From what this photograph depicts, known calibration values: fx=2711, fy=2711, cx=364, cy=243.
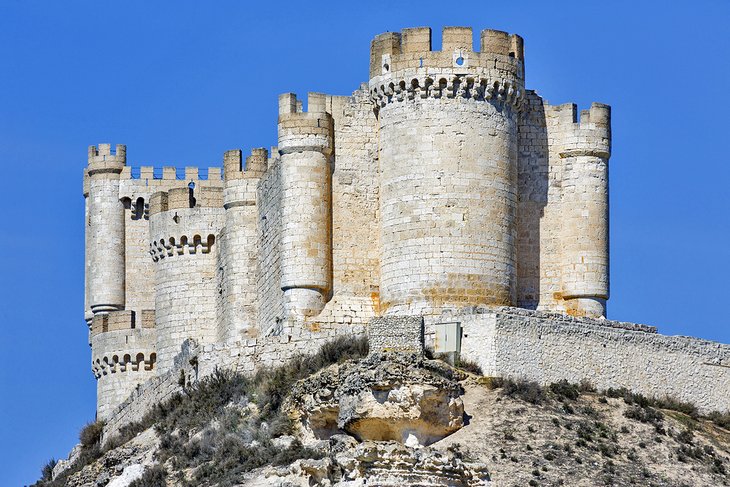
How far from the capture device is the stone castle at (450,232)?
2398 inches

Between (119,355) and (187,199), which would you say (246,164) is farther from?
(119,355)

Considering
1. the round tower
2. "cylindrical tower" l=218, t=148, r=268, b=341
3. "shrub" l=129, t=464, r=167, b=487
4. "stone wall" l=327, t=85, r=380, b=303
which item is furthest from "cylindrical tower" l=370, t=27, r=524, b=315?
the round tower

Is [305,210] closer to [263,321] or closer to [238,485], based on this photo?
[263,321]

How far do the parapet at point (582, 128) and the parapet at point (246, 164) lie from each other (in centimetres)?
866

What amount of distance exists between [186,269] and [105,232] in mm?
5348

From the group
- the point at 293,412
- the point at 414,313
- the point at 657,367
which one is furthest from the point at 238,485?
the point at 657,367

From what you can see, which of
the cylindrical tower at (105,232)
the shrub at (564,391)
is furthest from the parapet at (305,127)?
the cylindrical tower at (105,232)

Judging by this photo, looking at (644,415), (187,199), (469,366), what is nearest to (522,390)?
(469,366)

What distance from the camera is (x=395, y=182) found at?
62.4 meters

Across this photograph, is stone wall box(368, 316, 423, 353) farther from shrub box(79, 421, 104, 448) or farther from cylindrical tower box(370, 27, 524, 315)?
shrub box(79, 421, 104, 448)

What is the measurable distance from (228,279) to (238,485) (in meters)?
13.2

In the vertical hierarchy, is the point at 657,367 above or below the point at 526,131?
below

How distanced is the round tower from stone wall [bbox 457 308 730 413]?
44.0 ft

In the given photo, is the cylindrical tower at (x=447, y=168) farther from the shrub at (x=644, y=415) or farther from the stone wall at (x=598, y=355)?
the shrub at (x=644, y=415)
